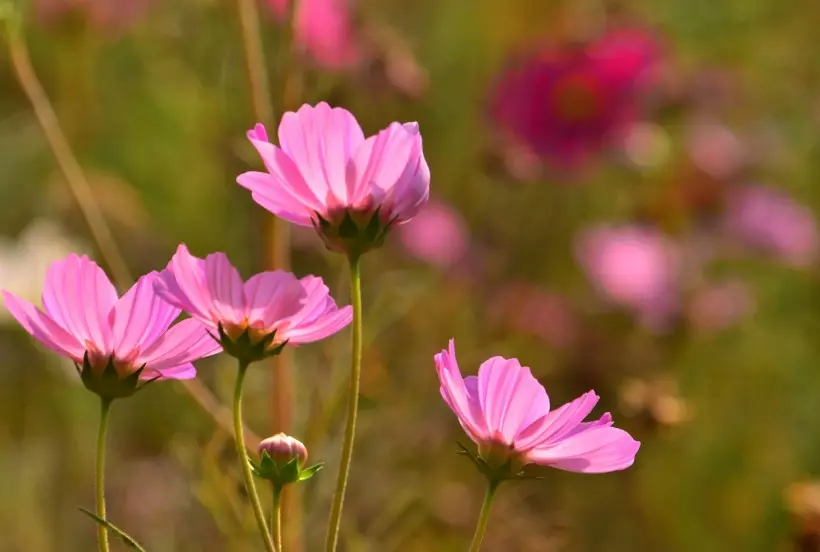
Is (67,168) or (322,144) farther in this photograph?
(67,168)

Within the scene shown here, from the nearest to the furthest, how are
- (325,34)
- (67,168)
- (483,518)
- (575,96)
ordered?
(483,518)
(67,168)
(325,34)
(575,96)

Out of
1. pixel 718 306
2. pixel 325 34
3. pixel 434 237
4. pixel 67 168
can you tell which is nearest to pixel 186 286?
pixel 67 168

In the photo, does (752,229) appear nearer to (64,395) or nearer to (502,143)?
(502,143)

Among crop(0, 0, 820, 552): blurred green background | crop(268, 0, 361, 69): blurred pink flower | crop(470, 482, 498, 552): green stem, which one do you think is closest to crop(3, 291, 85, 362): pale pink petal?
crop(470, 482, 498, 552): green stem

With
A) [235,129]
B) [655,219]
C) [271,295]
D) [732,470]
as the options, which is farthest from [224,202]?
[271,295]

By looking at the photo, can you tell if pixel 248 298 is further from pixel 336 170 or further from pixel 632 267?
pixel 632 267

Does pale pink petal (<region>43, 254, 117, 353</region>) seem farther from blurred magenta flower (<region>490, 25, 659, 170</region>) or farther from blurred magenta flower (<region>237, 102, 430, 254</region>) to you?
blurred magenta flower (<region>490, 25, 659, 170</region>)

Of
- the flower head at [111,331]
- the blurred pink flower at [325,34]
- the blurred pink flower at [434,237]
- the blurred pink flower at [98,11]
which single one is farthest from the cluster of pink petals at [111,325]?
the blurred pink flower at [98,11]
